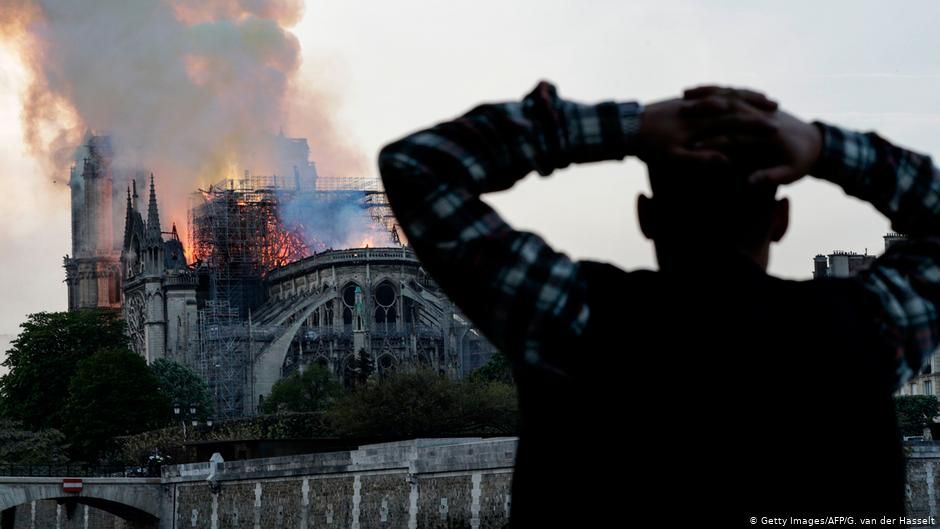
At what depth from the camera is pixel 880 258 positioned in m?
3.54

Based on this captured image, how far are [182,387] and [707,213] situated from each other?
90.8 m

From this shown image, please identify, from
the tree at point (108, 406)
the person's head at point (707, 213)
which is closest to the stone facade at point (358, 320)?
the tree at point (108, 406)

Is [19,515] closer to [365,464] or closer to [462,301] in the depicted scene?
[365,464]

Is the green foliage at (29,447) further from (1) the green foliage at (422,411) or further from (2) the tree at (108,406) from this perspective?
(1) the green foliage at (422,411)

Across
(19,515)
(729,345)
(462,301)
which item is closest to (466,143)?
(462,301)

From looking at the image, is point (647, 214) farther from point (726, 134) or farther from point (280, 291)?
point (280, 291)

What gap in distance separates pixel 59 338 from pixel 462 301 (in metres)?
99.6

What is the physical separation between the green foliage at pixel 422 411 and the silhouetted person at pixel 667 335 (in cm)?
6053

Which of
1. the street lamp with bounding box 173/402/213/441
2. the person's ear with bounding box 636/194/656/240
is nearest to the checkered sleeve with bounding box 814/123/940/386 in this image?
the person's ear with bounding box 636/194/656/240

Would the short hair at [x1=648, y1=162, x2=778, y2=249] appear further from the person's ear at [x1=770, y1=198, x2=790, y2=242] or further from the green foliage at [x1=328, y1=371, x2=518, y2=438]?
the green foliage at [x1=328, y1=371, x2=518, y2=438]

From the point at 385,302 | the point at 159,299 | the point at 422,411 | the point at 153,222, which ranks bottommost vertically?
the point at 422,411

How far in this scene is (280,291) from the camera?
372 ft

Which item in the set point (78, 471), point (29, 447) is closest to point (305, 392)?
point (29, 447)

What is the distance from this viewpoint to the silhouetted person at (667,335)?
126 inches
